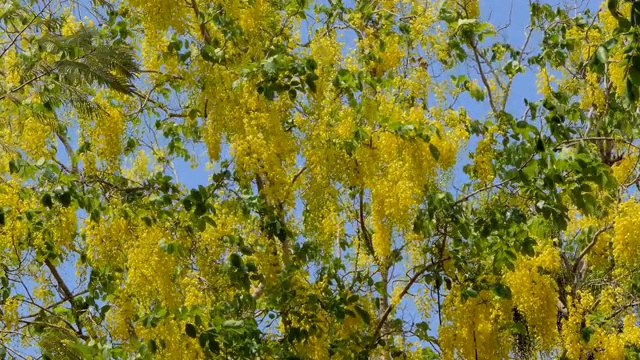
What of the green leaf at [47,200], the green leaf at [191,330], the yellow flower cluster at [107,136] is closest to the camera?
the green leaf at [191,330]

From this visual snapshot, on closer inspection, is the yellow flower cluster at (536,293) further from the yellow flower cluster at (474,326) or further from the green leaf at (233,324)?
the green leaf at (233,324)

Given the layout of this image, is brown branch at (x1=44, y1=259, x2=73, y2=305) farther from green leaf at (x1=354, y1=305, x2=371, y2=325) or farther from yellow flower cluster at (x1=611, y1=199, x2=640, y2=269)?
yellow flower cluster at (x1=611, y1=199, x2=640, y2=269)

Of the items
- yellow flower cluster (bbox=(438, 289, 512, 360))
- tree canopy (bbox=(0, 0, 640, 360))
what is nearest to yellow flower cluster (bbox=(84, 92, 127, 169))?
tree canopy (bbox=(0, 0, 640, 360))

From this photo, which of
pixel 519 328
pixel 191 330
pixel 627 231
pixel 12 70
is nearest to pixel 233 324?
pixel 191 330

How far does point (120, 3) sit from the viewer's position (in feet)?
17.4

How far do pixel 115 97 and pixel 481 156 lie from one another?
1.95m

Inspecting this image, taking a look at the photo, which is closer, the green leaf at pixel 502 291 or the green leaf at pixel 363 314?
the green leaf at pixel 502 291

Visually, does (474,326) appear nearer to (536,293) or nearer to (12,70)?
(536,293)

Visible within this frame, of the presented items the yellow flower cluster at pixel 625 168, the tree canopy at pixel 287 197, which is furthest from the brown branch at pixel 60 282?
the yellow flower cluster at pixel 625 168

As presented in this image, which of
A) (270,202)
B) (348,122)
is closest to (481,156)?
(348,122)

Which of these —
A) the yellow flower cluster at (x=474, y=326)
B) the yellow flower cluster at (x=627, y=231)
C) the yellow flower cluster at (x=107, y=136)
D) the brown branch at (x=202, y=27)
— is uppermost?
the brown branch at (x=202, y=27)

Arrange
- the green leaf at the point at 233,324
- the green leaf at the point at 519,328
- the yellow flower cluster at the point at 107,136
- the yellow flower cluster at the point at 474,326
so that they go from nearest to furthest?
the green leaf at the point at 233,324 < the yellow flower cluster at the point at 474,326 < the green leaf at the point at 519,328 < the yellow flower cluster at the point at 107,136

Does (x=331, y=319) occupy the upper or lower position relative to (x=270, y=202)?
lower

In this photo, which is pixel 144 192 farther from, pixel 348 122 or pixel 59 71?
pixel 348 122
